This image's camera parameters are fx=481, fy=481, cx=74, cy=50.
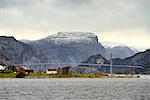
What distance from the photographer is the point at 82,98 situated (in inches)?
4158

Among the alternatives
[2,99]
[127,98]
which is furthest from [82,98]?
[2,99]

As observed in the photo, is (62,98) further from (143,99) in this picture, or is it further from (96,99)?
(143,99)

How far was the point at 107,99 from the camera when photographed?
10394cm

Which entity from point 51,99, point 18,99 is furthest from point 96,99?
point 18,99

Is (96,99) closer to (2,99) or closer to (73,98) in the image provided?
(73,98)

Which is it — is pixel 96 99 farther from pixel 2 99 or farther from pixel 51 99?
pixel 2 99

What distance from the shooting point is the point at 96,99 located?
341 ft

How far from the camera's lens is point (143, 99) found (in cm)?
10119

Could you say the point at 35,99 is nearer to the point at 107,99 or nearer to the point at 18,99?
the point at 18,99

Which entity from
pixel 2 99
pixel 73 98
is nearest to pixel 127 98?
pixel 73 98

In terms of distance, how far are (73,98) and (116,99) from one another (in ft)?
32.7

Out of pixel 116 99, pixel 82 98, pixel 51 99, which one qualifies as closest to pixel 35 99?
pixel 51 99

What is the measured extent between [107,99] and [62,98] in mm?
9828

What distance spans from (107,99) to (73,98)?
768cm
